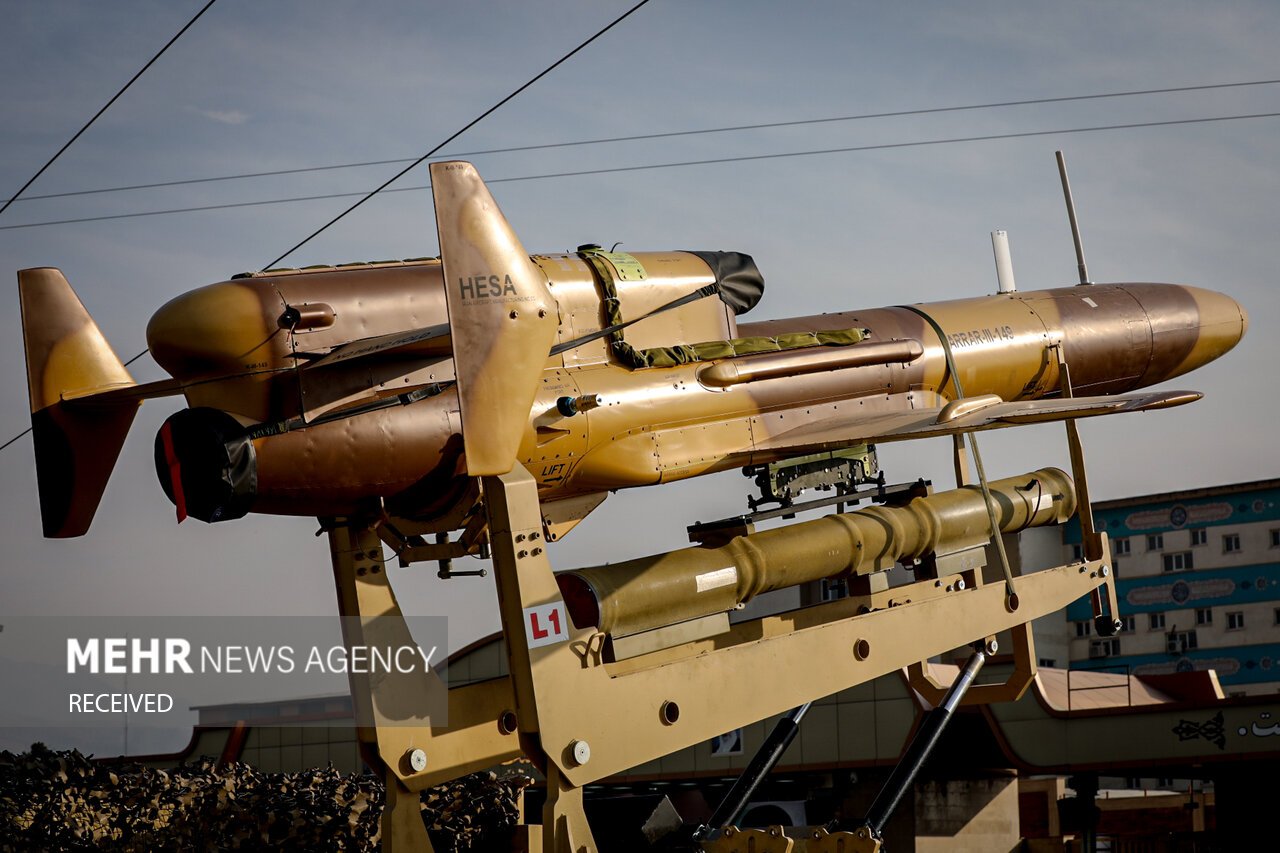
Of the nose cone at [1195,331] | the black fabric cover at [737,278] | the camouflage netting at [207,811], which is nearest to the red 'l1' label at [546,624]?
the black fabric cover at [737,278]

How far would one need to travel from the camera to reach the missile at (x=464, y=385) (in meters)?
7.34

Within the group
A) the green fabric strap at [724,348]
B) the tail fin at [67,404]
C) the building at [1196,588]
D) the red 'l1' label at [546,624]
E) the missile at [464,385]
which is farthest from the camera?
the building at [1196,588]

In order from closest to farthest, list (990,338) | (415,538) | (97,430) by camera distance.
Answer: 1. (97,430)
2. (415,538)
3. (990,338)

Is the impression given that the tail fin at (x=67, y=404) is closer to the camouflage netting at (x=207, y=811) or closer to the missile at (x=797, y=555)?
the missile at (x=797, y=555)

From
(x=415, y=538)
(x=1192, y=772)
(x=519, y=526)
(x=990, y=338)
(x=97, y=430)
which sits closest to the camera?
(x=519, y=526)

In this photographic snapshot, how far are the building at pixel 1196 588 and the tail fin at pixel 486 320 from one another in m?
22.0

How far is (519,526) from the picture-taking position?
721 cm

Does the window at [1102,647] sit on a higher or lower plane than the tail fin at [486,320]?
lower

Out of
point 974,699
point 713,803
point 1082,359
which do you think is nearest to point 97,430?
point 974,699

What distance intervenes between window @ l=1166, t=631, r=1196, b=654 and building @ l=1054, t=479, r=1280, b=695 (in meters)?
0.02

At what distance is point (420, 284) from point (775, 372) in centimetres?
293

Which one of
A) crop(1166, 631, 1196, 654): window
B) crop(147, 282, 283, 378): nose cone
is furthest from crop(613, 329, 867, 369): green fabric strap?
crop(1166, 631, 1196, 654): window

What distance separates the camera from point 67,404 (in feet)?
26.3

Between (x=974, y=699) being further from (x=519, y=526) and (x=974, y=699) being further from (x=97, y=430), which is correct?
(x=97, y=430)
